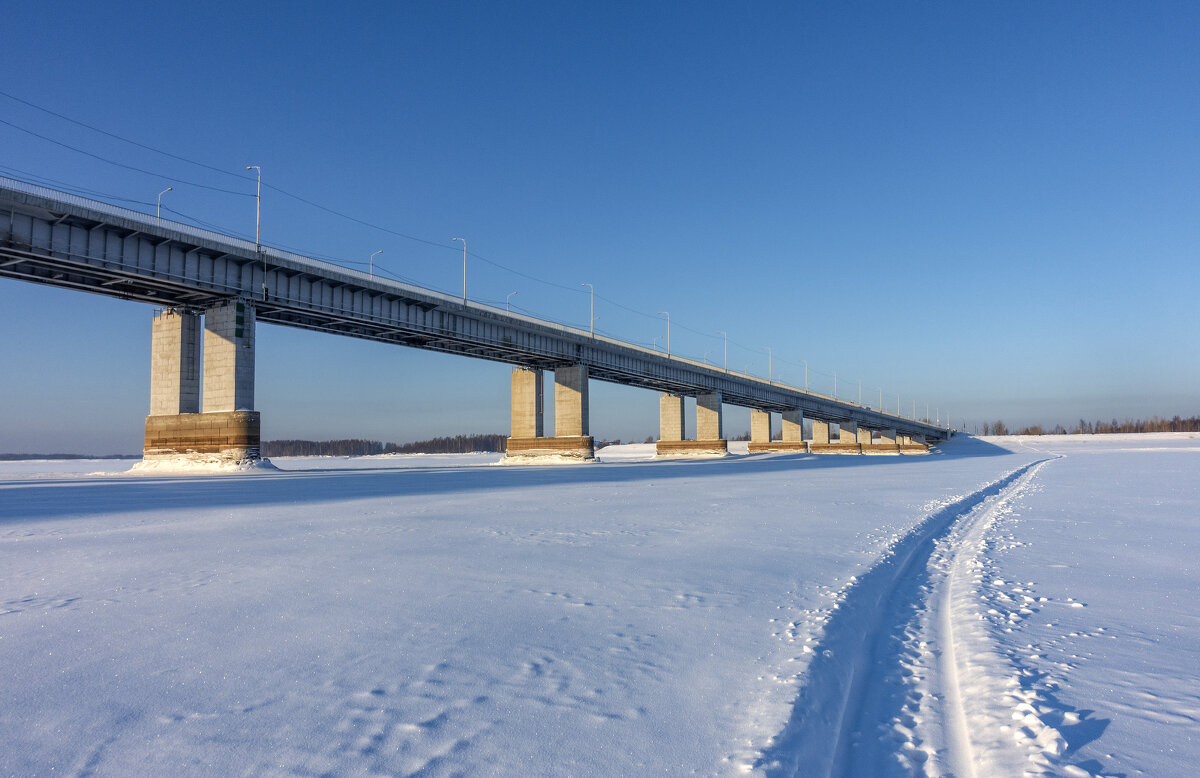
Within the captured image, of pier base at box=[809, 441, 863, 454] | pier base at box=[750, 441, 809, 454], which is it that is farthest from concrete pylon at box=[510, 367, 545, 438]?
pier base at box=[809, 441, 863, 454]

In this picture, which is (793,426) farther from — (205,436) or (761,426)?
(205,436)

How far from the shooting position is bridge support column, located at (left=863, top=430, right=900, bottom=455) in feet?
380

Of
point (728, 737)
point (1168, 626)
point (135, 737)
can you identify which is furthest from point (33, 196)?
point (1168, 626)

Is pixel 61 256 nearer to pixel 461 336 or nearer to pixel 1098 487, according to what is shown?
pixel 461 336

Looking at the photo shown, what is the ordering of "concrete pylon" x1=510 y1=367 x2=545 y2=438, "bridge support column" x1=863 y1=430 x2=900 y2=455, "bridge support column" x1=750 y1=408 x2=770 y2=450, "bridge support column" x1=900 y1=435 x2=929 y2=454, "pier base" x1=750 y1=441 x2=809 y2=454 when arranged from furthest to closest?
"bridge support column" x1=900 y1=435 x2=929 y2=454
"bridge support column" x1=863 y1=430 x2=900 y2=455
"bridge support column" x1=750 y1=408 x2=770 y2=450
"pier base" x1=750 y1=441 x2=809 y2=454
"concrete pylon" x1=510 y1=367 x2=545 y2=438

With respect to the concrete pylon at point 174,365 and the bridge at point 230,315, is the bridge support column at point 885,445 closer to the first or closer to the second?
the bridge at point 230,315

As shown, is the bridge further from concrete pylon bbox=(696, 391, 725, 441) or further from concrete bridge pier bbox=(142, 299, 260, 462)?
concrete pylon bbox=(696, 391, 725, 441)

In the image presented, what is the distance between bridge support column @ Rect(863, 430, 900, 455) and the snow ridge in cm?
11325

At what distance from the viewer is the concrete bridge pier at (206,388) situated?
126 ft

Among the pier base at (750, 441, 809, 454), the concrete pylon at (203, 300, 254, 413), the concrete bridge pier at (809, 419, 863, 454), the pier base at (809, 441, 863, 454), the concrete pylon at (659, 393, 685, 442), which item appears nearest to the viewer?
the concrete pylon at (203, 300, 254, 413)

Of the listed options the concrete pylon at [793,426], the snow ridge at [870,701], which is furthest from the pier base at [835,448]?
the snow ridge at [870,701]

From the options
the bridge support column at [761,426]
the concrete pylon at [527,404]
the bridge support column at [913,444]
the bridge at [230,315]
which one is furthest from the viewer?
the bridge support column at [913,444]

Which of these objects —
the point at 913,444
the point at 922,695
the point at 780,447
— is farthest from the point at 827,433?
the point at 922,695

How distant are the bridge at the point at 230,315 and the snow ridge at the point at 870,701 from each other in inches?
1543
